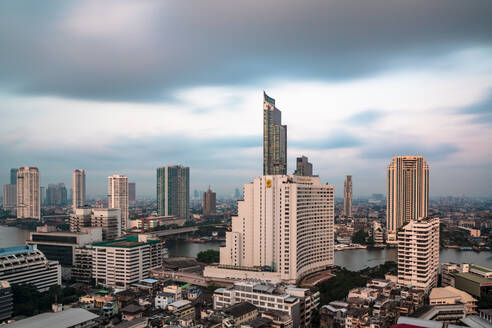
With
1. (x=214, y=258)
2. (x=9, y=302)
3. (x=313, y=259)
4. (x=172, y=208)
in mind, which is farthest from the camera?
(x=172, y=208)

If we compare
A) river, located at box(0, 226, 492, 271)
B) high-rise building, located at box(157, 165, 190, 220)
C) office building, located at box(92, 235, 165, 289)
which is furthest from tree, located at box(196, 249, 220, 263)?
high-rise building, located at box(157, 165, 190, 220)

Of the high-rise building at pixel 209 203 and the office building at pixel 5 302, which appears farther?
the high-rise building at pixel 209 203

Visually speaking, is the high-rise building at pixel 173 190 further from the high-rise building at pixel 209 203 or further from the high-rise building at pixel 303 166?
the high-rise building at pixel 303 166

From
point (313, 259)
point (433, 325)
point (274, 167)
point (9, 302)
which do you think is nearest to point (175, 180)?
point (274, 167)

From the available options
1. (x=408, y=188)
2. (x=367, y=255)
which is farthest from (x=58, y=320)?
(x=408, y=188)

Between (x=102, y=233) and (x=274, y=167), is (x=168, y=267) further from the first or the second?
(x=274, y=167)

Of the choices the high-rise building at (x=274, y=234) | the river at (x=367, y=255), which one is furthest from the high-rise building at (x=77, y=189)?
the high-rise building at (x=274, y=234)

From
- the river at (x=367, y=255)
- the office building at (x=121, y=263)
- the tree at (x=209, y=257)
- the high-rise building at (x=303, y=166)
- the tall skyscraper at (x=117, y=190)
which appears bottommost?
the river at (x=367, y=255)
